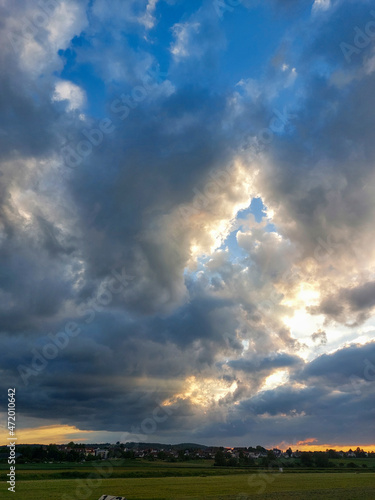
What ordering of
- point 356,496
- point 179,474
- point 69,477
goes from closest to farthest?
point 356,496, point 69,477, point 179,474

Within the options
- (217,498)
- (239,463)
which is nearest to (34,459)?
(239,463)

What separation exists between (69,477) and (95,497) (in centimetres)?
5096

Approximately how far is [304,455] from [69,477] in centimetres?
14163

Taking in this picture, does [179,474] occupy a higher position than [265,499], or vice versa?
[265,499]

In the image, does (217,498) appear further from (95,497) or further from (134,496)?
(95,497)

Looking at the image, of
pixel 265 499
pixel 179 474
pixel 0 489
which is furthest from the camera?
pixel 179 474

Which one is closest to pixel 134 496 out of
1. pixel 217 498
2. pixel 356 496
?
pixel 217 498

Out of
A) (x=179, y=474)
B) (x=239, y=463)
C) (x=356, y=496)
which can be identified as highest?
(x=356, y=496)

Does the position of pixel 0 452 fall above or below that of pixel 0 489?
below

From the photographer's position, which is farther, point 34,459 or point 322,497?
point 34,459

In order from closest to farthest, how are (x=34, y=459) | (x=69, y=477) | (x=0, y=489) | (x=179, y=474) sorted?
(x=0, y=489)
(x=69, y=477)
(x=179, y=474)
(x=34, y=459)

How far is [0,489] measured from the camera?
62.1 m

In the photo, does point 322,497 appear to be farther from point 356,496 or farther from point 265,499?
point 265,499

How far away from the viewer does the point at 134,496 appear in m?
53.2
